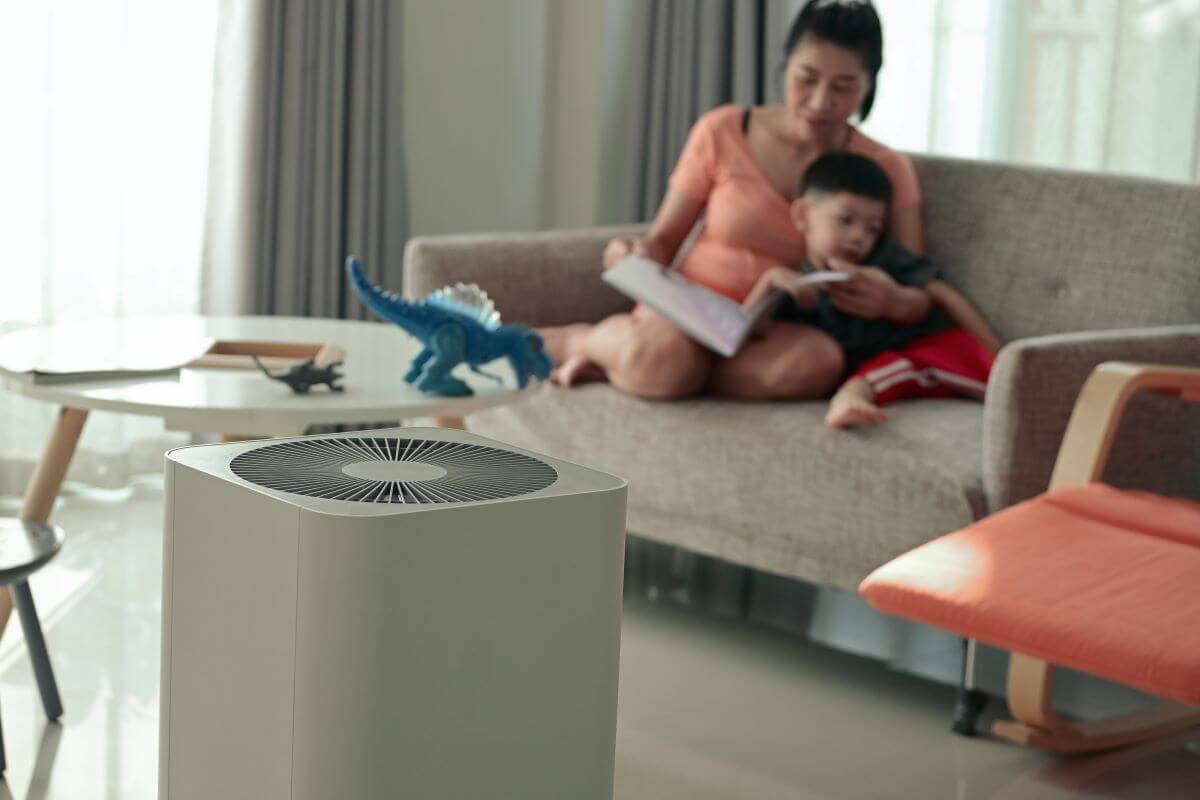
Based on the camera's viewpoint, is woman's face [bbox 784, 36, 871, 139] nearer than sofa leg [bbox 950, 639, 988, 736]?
No

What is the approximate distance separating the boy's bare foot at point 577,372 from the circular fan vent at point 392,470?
1.40 meters

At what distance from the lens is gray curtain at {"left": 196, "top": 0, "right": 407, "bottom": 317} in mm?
3330

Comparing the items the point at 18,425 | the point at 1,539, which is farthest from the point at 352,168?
the point at 1,539

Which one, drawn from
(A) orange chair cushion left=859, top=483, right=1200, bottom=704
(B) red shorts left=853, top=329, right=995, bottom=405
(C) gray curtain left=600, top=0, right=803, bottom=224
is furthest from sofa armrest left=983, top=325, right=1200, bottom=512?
(C) gray curtain left=600, top=0, right=803, bottom=224

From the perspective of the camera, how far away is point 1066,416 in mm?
2168

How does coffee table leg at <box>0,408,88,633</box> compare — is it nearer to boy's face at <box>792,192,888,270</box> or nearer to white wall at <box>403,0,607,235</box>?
boy's face at <box>792,192,888,270</box>

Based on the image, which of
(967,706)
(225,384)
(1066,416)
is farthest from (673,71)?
(967,706)

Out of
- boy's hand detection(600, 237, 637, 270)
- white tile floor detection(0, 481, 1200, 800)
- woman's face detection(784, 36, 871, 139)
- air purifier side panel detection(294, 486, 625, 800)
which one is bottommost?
white tile floor detection(0, 481, 1200, 800)

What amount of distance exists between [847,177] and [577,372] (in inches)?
23.1

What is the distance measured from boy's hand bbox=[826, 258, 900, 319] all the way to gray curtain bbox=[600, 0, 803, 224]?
111 cm

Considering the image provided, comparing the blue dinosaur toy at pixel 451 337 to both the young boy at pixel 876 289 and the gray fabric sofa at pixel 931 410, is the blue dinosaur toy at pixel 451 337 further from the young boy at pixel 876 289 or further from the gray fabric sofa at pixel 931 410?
the young boy at pixel 876 289

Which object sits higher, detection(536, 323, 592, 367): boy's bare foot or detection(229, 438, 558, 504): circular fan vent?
detection(229, 438, 558, 504): circular fan vent

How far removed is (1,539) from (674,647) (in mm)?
1051

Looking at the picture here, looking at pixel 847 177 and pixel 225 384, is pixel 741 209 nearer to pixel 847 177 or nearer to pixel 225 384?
pixel 847 177
